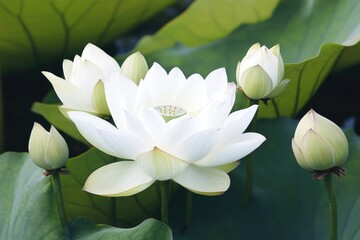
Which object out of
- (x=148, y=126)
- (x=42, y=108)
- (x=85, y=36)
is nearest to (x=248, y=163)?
(x=148, y=126)

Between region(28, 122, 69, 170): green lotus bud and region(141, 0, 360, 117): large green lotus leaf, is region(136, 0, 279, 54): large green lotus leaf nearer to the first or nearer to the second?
region(141, 0, 360, 117): large green lotus leaf

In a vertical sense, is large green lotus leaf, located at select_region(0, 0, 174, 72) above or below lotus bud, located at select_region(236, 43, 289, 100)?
below

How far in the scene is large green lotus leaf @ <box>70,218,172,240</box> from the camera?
81 cm

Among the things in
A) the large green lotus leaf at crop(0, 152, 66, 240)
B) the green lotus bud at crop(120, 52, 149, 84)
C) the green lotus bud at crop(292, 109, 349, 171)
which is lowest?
the large green lotus leaf at crop(0, 152, 66, 240)

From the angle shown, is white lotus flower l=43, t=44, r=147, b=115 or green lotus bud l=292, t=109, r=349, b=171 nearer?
green lotus bud l=292, t=109, r=349, b=171

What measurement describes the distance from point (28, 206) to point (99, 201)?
0.17 m

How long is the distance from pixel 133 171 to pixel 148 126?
0.23ft

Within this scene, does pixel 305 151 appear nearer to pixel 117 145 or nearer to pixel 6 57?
pixel 117 145

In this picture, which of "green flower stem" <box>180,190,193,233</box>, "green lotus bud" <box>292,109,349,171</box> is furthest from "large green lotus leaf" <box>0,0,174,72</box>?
"green lotus bud" <box>292,109,349,171</box>

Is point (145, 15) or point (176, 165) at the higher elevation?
point (176, 165)

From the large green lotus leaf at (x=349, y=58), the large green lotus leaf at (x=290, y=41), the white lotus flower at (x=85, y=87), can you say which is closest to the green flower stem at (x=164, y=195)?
the white lotus flower at (x=85, y=87)

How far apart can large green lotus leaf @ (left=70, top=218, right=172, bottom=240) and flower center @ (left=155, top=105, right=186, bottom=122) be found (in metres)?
0.12

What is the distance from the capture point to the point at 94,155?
38.2 inches

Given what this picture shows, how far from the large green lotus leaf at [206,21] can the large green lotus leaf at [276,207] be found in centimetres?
52
